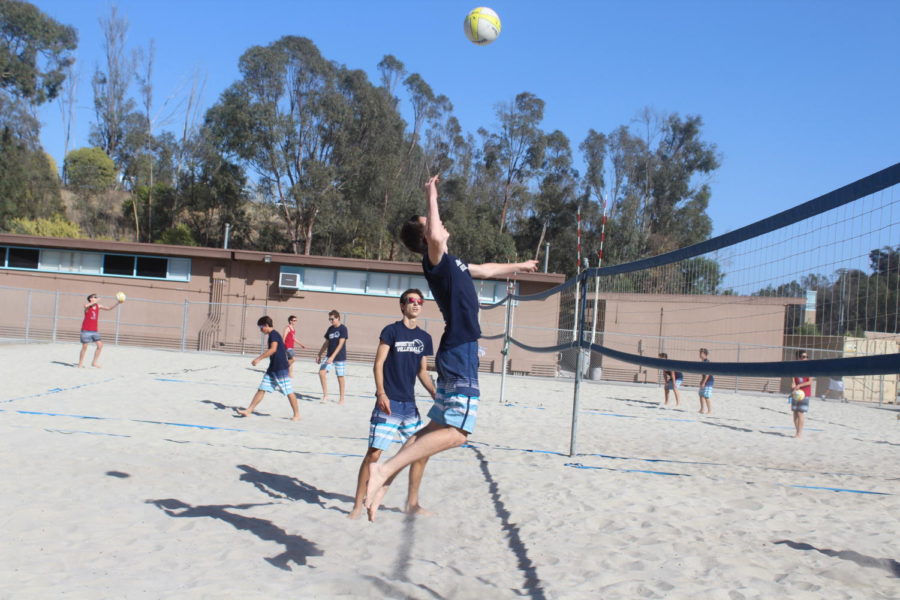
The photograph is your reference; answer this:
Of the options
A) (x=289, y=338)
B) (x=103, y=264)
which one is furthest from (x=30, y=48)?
(x=289, y=338)

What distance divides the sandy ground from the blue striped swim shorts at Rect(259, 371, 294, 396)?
44 cm

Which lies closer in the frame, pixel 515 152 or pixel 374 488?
pixel 374 488

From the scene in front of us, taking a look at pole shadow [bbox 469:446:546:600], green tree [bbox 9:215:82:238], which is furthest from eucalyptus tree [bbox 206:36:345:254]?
pole shadow [bbox 469:446:546:600]

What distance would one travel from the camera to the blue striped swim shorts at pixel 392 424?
4777 millimetres

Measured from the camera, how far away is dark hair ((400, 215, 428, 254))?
378 centimetres

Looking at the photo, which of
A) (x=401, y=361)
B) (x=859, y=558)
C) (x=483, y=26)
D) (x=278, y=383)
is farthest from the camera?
(x=278, y=383)

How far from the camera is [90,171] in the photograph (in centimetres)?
4919

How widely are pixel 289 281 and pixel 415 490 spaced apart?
20.0m

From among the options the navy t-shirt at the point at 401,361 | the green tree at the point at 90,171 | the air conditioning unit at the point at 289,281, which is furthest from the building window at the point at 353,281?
the green tree at the point at 90,171

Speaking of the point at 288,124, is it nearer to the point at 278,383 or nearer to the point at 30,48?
the point at 30,48

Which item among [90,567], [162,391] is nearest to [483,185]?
[162,391]

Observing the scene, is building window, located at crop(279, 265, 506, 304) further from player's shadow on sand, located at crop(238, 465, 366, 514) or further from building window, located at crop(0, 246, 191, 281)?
player's shadow on sand, located at crop(238, 465, 366, 514)

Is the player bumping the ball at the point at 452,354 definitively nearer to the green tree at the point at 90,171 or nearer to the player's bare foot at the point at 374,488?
the player's bare foot at the point at 374,488

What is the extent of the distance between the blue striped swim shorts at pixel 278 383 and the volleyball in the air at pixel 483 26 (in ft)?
15.3
